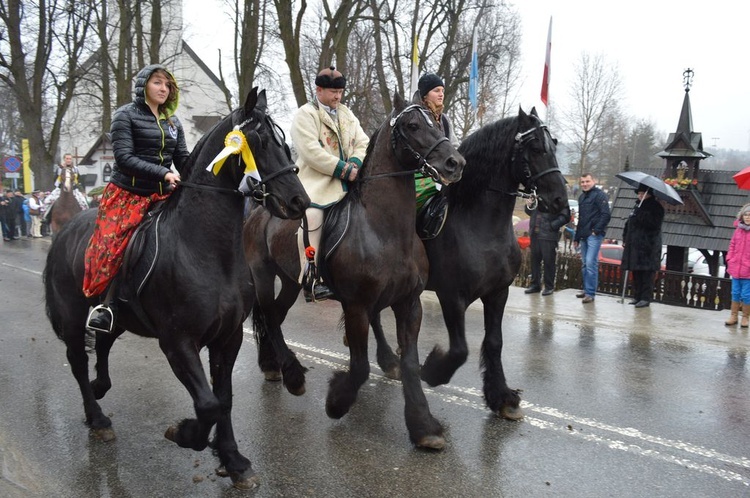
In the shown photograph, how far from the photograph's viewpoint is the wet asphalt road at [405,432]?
403 centimetres

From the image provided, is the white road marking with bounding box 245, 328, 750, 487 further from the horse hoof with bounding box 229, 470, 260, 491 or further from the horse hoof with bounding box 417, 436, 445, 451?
the horse hoof with bounding box 229, 470, 260, 491

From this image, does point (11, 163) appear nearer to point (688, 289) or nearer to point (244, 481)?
point (688, 289)

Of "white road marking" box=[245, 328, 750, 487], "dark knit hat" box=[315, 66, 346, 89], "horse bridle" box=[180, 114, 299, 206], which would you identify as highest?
"dark knit hat" box=[315, 66, 346, 89]

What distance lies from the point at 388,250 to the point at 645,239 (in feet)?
23.1

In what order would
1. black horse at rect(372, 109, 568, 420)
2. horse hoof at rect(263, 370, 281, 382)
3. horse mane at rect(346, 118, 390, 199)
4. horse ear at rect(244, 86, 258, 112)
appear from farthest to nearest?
horse hoof at rect(263, 370, 281, 382), black horse at rect(372, 109, 568, 420), horse mane at rect(346, 118, 390, 199), horse ear at rect(244, 86, 258, 112)

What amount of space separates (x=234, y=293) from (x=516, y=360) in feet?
13.2

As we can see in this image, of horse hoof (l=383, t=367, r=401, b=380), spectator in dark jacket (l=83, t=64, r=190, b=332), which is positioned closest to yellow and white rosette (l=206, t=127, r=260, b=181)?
spectator in dark jacket (l=83, t=64, r=190, b=332)

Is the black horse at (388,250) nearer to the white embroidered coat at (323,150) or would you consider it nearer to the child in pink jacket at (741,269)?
the white embroidered coat at (323,150)

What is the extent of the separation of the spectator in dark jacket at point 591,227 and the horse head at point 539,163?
5.88 metres

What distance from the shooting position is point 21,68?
74.6 feet

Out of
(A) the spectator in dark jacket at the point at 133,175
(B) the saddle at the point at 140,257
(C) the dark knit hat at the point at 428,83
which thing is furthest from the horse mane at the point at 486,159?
(B) the saddle at the point at 140,257

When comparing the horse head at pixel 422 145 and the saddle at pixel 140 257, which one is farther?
the horse head at pixel 422 145

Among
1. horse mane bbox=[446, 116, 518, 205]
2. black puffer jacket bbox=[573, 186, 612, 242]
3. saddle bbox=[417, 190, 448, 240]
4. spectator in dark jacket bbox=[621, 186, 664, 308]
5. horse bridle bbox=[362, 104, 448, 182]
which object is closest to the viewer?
horse bridle bbox=[362, 104, 448, 182]

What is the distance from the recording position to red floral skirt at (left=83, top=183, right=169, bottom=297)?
13.6ft
